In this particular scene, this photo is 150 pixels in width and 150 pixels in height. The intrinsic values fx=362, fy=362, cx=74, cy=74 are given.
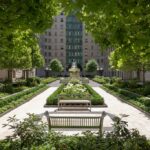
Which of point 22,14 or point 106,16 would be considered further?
point 106,16

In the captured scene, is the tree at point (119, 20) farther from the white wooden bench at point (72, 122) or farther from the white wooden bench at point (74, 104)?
the white wooden bench at point (74, 104)

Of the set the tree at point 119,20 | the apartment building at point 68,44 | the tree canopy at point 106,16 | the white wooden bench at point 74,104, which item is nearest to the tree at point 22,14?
the tree canopy at point 106,16

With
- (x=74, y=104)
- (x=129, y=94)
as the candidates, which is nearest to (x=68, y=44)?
(x=129, y=94)

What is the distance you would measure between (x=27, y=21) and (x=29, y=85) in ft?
138

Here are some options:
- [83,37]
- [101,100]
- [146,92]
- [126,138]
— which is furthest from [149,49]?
[83,37]

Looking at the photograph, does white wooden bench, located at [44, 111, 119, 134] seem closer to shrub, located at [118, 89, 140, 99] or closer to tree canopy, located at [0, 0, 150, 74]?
tree canopy, located at [0, 0, 150, 74]

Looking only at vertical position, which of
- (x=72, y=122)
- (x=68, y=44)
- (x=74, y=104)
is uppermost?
(x=68, y=44)

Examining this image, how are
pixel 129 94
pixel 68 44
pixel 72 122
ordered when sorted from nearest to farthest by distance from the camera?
1. pixel 72 122
2. pixel 129 94
3. pixel 68 44

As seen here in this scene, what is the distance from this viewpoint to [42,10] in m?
8.31

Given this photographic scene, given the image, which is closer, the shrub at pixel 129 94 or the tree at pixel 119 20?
the tree at pixel 119 20

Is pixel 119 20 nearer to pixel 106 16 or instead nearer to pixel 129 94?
pixel 106 16

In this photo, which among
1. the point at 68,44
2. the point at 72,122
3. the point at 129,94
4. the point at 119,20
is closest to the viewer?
the point at 119,20

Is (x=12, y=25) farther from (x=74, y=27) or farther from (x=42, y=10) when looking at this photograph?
(x=74, y=27)

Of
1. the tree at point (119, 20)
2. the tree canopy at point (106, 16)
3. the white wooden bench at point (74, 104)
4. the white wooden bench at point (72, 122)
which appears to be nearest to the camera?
the tree at point (119, 20)
